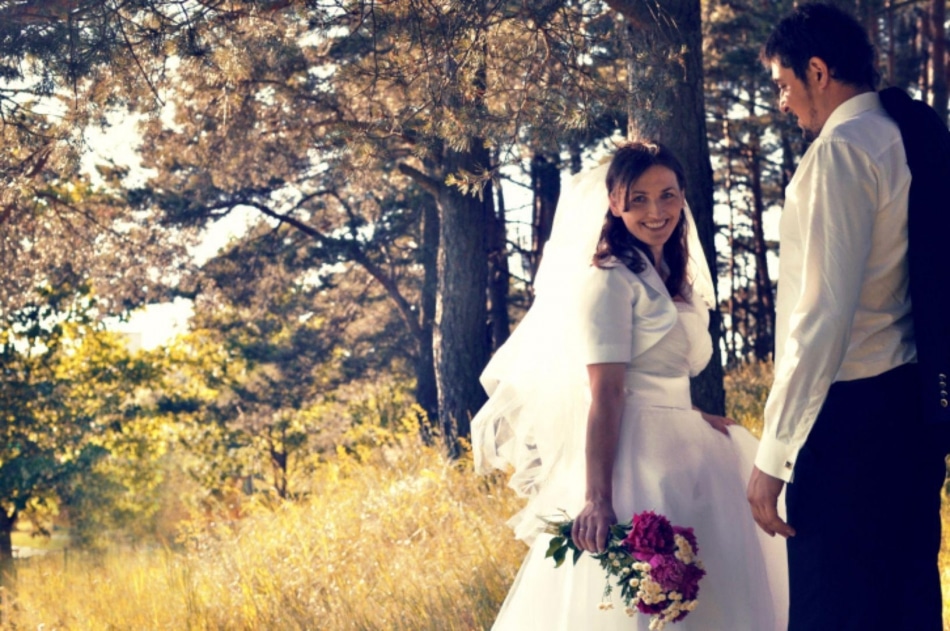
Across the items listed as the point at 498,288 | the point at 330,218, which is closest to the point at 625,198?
the point at 498,288

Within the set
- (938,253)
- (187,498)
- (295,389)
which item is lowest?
(187,498)

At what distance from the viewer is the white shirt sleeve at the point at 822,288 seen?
2.51 meters

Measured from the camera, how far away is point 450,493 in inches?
325

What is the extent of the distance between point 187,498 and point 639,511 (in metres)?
39.4

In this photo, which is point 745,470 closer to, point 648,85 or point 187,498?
point 648,85

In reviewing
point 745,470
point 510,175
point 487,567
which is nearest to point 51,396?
point 510,175

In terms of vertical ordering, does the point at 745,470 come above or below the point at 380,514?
above

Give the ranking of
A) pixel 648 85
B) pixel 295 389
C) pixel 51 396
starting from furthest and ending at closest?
1. pixel 295 389
2. pixel 51 396
3. pixel 648 85

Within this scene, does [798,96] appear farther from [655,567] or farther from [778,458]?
[655,567]

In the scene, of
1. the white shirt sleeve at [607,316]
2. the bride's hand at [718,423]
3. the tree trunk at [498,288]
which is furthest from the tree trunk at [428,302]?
the white shirt sleeve at [607,316]

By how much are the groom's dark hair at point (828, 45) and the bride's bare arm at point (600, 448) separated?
111 centimetres

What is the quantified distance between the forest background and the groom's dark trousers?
2912mm

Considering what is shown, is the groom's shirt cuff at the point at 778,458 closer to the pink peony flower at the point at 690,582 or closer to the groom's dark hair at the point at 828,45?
the pink peony flower at the point at 690,582

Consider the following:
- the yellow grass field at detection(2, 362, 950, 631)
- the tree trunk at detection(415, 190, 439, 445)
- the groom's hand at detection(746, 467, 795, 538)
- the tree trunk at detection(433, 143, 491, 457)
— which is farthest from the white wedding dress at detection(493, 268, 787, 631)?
the tree trunk at detection(415, 190, 439, 445)
